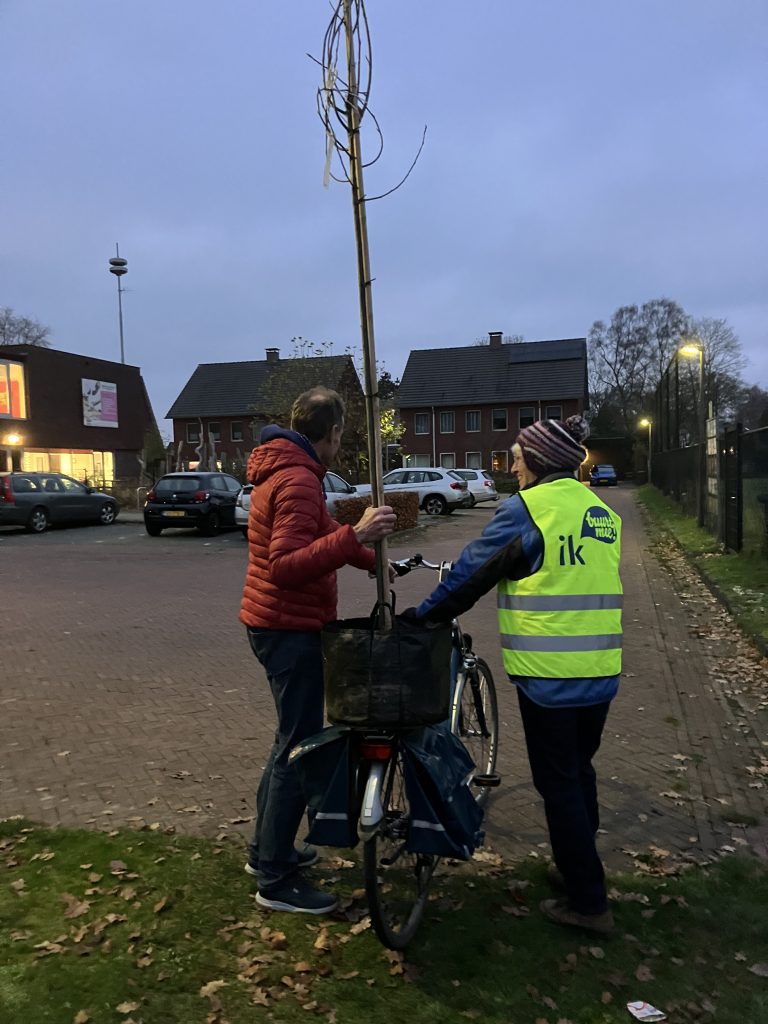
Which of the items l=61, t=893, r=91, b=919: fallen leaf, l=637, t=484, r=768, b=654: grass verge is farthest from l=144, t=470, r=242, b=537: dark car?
l=61, t=893, r=91, b=919: fallen leaf

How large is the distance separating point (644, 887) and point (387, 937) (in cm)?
→ 116

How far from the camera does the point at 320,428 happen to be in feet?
9.95

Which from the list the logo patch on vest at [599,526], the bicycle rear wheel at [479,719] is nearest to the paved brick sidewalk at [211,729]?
the bicycle rear wheel at [479,719]

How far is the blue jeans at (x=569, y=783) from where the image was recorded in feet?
9.48

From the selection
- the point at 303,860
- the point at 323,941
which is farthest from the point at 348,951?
the point at 303,860

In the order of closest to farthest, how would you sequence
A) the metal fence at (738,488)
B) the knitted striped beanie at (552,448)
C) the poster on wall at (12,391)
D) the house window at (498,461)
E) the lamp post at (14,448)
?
the knitted striped beanie at (552,448), the metal fence at (738,488), the lamp post at (14,448), the poster on wall at (12,391), the house window at (498,461)

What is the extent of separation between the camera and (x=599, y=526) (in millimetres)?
2893

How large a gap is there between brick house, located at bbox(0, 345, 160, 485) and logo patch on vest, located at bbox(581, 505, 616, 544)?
3452cm

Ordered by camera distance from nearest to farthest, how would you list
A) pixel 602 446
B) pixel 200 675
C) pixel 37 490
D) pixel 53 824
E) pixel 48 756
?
pixel 53 824 → pixel 48 756 → pixel 200 675 → pixel 37 490 → pixel 602 446

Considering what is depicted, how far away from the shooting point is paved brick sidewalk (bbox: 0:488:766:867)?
3.97 meters

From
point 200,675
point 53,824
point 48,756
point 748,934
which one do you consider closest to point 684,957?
point 748,934

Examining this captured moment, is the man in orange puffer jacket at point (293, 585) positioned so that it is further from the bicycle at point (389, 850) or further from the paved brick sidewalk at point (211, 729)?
the paved brick sidewalk at point (211, 729)

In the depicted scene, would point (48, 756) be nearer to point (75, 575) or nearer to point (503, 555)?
point (503, 555)

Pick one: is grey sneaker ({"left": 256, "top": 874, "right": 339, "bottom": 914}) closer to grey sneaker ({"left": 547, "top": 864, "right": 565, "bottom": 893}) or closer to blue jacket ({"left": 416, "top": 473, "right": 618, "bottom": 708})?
grey sneaker ({"left": 547, "top": 864, "right": 565, "bottom": 893})
